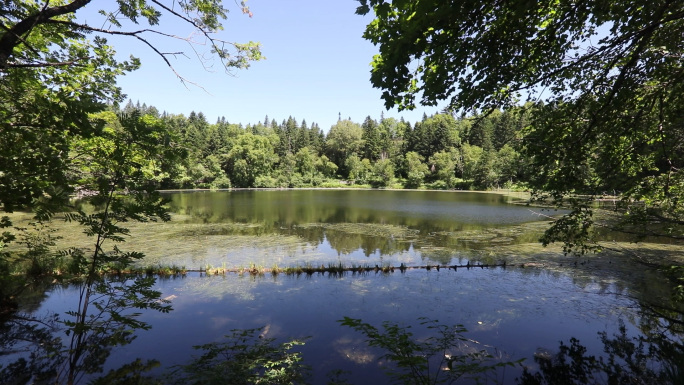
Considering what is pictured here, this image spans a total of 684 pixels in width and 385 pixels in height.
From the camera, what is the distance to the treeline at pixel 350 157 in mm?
70312

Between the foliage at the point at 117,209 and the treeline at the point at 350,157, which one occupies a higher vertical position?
the treeline at the point at 350,157

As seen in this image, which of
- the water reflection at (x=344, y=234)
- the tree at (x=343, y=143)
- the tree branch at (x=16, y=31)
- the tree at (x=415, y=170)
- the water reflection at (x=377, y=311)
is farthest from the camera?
the tree at (x=343, y=143)

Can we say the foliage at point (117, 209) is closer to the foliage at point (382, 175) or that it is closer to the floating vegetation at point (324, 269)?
the floating vegetation at point (324, 269)

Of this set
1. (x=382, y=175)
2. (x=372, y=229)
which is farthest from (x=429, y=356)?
(x=382, y=175)

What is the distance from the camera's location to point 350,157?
282ft

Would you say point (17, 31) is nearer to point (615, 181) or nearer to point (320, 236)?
point (615, 181)

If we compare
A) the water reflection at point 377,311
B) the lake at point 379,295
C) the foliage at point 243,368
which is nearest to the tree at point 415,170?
the lake at point 379,295

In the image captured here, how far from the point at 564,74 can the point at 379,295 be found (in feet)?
25.5

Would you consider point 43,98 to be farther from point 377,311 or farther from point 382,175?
point 382,175

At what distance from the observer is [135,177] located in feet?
15.1

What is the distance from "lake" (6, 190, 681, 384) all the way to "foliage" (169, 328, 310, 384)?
822 mm

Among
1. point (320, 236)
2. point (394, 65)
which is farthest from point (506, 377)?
point (320, 236)

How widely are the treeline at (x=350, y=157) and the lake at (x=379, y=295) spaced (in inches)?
1974

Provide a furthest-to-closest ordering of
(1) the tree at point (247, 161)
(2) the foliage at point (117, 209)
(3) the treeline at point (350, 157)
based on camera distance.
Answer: (1) the tree at point (247, 161) → (3) the treeline at point (350, 157) → (2) the foliage at point (117, 209)
